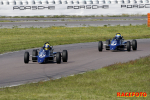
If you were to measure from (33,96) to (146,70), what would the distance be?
16.9 feet

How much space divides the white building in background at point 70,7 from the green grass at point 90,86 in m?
46.1

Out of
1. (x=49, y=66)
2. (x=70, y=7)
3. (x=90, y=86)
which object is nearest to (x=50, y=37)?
(x=49, y=66)

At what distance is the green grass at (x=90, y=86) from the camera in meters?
8.25

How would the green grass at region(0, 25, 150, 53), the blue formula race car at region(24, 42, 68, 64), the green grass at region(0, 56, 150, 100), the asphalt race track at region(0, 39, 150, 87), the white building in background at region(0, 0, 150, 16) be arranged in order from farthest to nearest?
1. the white building in background at region(0, 0, 150, 16)
2. the green grass at region(0, 25, 150, 53)
3. the blue formula race car at region(24, 42, 68, 64)
4. the asphalt race track at region(0, 39, 150, 87)
5. the green grass at region(0, 56, 150, 100)

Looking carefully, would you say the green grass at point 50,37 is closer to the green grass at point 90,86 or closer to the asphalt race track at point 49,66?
the asphalt race track at point 49,66

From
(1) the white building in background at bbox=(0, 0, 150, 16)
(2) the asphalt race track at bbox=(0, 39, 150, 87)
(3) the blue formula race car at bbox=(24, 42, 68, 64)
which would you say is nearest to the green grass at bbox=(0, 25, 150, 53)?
(2) the asphalt race track at bbox=(0, 39, 150, 87)

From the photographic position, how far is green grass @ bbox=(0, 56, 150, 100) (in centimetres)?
825

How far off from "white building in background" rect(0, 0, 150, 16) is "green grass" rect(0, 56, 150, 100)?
151 feet

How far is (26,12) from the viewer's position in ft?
192

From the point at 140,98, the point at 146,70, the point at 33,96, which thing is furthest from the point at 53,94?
the point at 146,70

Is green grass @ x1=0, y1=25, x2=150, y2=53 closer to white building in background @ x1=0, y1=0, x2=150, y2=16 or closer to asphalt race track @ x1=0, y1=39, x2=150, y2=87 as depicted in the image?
asphalt race track @ x1=0, y1=39, x2=150, y2=87

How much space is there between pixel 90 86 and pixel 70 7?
4945 cm

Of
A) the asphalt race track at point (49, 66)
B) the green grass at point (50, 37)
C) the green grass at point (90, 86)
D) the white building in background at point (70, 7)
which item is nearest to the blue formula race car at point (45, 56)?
the asphalt race track at point (49, 66)

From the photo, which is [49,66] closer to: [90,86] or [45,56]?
[45,56]
